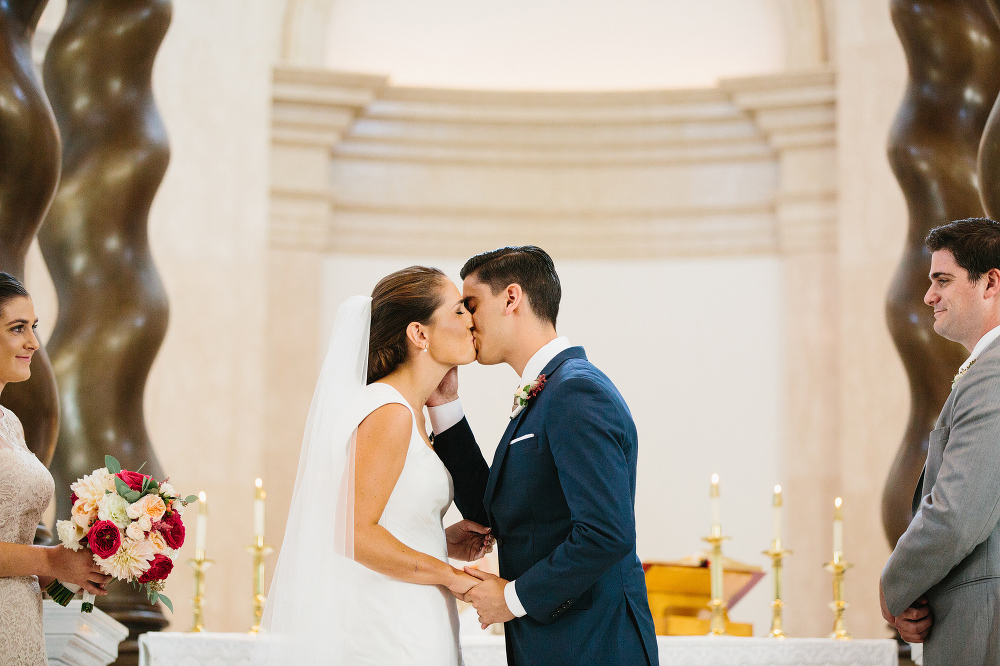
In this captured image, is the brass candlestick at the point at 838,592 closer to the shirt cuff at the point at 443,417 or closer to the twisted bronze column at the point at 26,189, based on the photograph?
the shirt cuff at the point at 443,417

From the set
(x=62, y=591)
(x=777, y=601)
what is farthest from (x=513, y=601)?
(x=777, y=601)

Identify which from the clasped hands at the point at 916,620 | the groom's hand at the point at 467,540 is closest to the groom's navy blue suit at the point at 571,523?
the groom's hand at the point at 467,540

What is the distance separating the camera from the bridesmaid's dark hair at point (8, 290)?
3.29 meters

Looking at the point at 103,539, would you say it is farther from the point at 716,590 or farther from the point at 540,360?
the point at 716,590

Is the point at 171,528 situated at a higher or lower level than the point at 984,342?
lower

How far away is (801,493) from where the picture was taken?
7742mm

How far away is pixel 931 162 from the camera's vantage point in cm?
495

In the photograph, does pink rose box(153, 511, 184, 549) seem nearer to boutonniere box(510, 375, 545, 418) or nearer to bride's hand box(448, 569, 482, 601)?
bride's hand box(448, 569, 482, 601)

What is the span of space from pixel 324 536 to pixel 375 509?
189 millimetres

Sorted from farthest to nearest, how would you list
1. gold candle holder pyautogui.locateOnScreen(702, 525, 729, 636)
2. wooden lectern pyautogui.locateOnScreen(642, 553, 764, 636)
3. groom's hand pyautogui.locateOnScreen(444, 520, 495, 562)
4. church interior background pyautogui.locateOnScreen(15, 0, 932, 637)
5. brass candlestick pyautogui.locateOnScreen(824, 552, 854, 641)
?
church interior background pyautogui.locateOnScreen(15, 0, 932, 637)
wooden lectern pyautogui.locateOnScreen(642, 553, 764, 636)
gold candle holder pyautogui.locateOnScreen(702, 525, 729, 636)
brass candlestick pyautogui.locateOnScreen(824, 552, 854, 641)
groom's hand pyautogui.locateOnScreen(444, 520, 495, 562)

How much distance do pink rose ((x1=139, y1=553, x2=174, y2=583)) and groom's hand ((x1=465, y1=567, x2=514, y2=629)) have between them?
2.83 ft

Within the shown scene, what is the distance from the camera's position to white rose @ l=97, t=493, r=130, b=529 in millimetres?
3119

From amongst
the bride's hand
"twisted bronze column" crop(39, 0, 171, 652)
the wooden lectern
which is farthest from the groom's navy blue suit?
"twisted bronze column" crop(39, 0, 171, 652)

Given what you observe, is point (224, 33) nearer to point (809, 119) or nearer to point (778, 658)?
point (809, 119)
